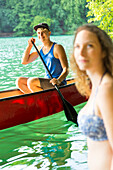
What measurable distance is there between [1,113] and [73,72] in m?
2.34

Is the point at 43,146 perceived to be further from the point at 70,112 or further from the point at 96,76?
the point at 96,76

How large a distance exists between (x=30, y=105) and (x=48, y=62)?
2.32ft

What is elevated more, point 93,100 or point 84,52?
point 84,52

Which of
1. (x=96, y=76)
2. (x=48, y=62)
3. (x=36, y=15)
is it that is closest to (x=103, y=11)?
(x=48, y=62)

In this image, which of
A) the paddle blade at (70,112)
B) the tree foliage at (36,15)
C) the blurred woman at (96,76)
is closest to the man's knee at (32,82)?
the paddle blade at (70,112)

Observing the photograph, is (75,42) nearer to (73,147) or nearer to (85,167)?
(85,167)

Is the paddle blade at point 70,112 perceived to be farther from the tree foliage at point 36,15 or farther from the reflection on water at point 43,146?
the tree foliage at point 36,15

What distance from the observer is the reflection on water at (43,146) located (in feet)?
8.84

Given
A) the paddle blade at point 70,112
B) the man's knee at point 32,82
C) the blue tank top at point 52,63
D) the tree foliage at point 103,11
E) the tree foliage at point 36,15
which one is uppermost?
the tree foliage at point 36,15

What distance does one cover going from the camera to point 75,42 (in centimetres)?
114

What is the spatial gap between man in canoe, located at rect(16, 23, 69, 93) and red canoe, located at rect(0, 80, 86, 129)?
0.58ft

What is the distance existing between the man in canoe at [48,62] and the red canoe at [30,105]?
177 mm

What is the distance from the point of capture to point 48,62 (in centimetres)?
411

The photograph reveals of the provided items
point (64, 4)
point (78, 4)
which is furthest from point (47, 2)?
point (78, 4)
